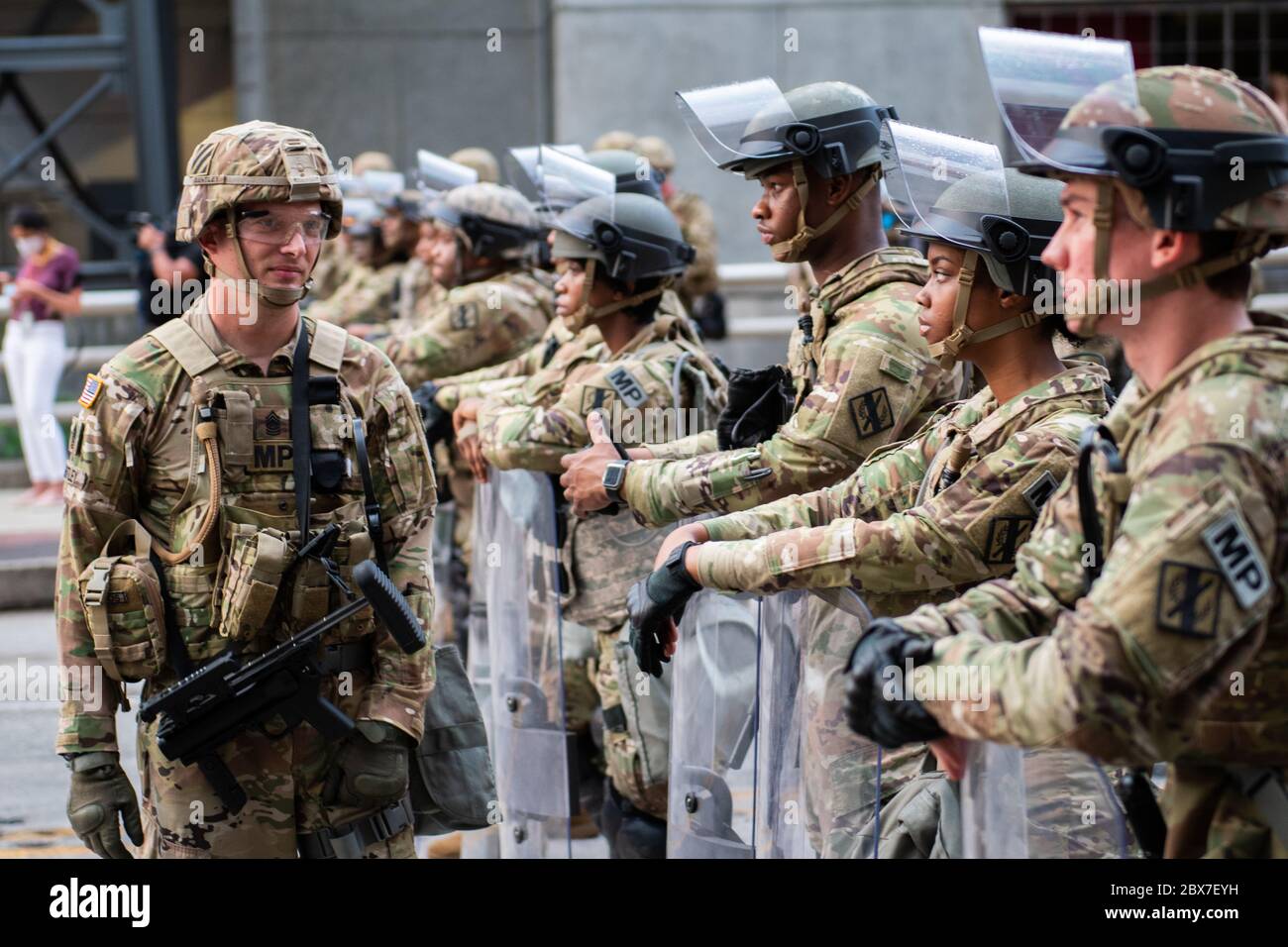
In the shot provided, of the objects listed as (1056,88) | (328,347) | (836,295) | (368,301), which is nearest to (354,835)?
(328,347)

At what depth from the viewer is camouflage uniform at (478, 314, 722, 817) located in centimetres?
551

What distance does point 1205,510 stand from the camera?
2.43 meters

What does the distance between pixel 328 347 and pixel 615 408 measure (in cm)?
171

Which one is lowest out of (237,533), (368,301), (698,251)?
(368,301)

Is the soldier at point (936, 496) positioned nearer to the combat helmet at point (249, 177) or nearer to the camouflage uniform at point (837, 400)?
the camouflage uniform at point (837, 400)

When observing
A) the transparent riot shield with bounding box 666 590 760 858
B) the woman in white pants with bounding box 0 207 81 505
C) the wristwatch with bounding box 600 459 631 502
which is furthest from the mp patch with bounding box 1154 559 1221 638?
the woman in white pants with bounding box 0 207 81 505

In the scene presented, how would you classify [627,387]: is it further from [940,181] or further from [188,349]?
[188,349]

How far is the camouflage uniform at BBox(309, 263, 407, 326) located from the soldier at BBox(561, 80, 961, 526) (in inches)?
244

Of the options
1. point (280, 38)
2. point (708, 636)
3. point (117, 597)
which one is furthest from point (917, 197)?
point (280, 38)

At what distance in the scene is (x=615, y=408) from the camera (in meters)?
5.52

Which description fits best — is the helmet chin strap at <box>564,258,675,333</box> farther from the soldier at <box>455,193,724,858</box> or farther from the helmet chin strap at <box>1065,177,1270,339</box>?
the helmet chin strap at <box>1065,177,1270,339</box>

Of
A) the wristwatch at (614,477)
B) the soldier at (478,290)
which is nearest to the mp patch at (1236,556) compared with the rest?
the wristwatch at (614,477)

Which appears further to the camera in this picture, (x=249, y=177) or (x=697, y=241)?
(x=697, y=241)

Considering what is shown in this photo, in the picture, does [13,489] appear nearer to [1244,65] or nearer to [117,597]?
[117,597]
